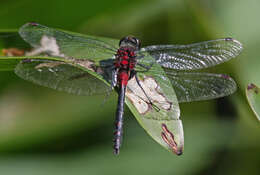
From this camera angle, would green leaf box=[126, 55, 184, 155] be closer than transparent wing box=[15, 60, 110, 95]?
Yes

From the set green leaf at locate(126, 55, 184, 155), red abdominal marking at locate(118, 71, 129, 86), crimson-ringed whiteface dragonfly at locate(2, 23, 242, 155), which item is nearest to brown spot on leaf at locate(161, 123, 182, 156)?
green leaf at locate(126, 55, 184, 155)

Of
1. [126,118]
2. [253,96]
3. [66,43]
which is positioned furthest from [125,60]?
[253,96]

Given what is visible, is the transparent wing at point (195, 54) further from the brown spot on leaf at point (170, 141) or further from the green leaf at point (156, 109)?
the brown spot on leaf at point (170, 141)

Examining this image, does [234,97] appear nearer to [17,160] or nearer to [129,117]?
[129,117]

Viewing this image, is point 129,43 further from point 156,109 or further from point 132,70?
point 156,109

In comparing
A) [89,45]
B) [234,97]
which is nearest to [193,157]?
[234,97]

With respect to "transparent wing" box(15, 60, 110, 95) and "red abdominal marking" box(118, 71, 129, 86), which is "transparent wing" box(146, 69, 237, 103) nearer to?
"red abdominal marking" box(118, 71, 129, 86)

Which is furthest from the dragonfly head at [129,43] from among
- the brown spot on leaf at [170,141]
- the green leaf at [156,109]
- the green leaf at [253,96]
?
the green leaf at [253,96]
